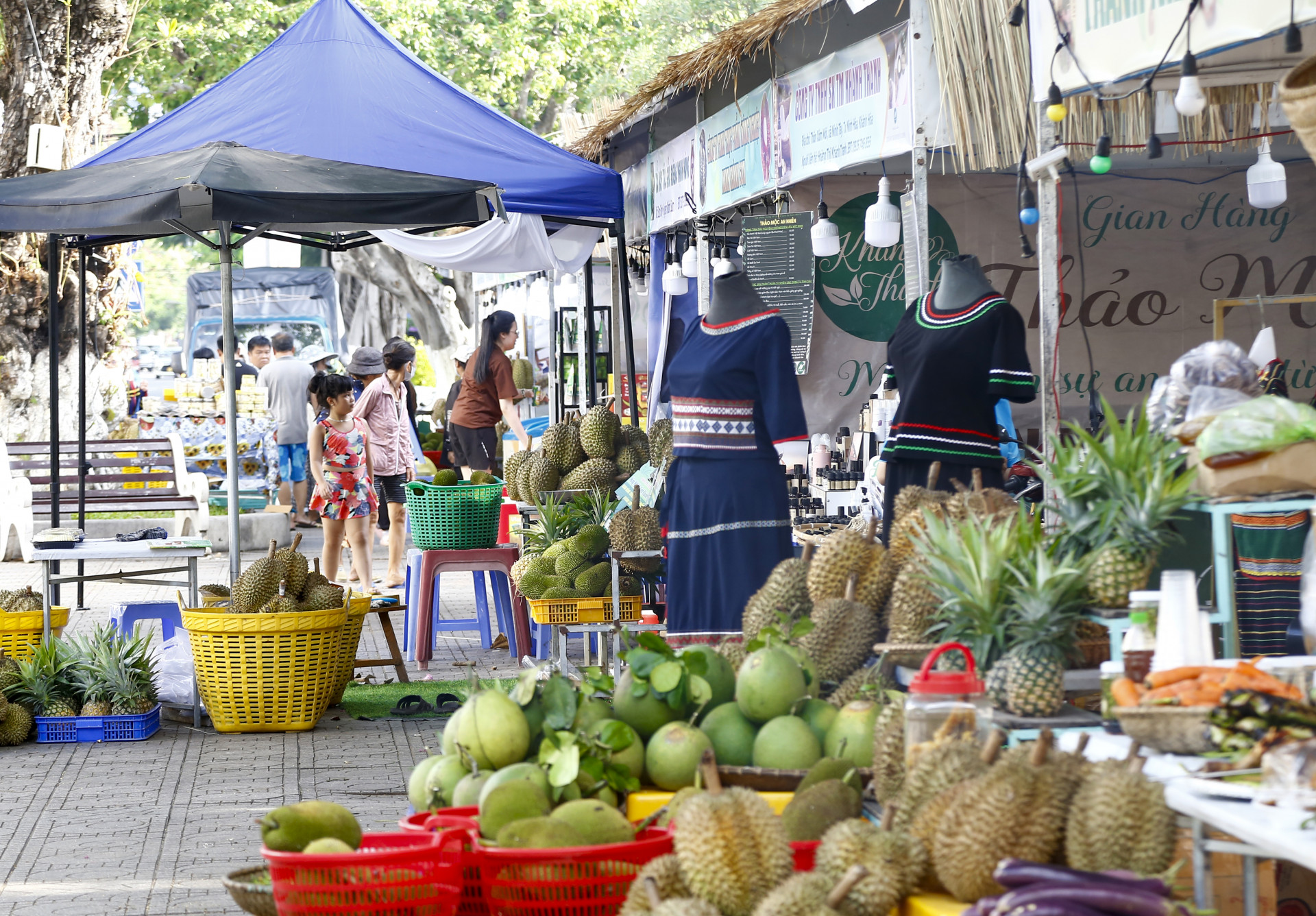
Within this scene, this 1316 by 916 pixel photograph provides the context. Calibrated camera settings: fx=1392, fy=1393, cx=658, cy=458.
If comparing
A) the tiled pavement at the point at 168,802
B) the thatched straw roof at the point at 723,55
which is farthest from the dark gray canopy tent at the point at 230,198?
the thatched straw roof at the point at 723,55

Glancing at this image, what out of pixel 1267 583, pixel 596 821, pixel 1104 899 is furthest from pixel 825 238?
pixel 1104 899

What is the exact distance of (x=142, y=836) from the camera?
5086 mm

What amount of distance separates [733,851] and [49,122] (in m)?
11.9

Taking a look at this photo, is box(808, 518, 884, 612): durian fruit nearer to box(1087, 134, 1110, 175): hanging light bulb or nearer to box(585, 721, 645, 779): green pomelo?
box(585, 721, 645, 779): green pomelo

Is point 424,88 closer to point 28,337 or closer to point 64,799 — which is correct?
point 64,799

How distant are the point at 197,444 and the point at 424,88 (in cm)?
848

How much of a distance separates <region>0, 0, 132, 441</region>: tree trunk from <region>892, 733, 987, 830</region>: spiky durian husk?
11058mm

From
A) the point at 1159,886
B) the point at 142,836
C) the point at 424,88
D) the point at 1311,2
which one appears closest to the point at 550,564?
the point at 142,836

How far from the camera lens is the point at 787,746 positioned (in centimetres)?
308

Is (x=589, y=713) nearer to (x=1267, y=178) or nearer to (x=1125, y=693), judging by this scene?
(x=1125, y=693)

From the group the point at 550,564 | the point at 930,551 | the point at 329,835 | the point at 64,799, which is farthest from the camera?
the point at 550,564

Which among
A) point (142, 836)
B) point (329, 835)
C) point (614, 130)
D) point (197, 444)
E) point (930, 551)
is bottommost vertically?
point (142, 836)

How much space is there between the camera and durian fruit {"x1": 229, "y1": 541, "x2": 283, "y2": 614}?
6.54 m

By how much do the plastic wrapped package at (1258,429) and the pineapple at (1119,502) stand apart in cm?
9
